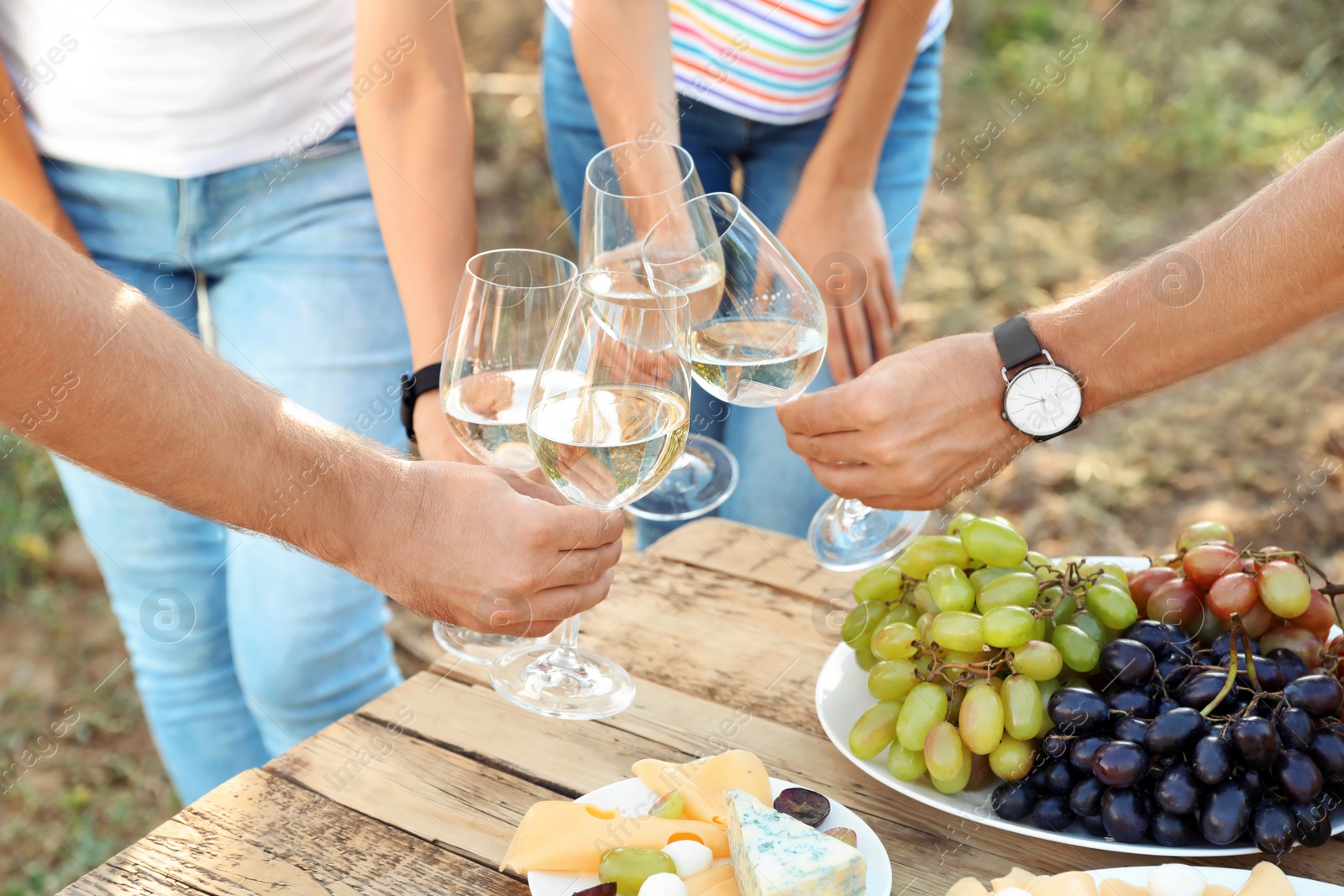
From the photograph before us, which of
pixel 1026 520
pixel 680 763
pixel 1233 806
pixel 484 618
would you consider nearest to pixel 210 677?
pixel 484 618

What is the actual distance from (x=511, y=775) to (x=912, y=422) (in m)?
0.53

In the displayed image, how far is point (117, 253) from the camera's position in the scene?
1.60m

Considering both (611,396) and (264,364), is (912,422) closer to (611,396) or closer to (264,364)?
(611,396)

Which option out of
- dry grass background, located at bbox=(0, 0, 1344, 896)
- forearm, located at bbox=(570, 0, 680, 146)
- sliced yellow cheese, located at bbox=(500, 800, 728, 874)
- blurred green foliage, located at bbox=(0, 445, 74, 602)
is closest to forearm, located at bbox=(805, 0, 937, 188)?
forearm, located at bbox=(570, 0, 680, 146)

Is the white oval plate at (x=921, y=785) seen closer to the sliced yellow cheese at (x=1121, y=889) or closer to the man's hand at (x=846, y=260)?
the sliced yellow cheese at (x=1121, y=889)

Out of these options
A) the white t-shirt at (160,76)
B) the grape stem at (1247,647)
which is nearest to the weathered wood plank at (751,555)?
the grape stem at (1247,647)

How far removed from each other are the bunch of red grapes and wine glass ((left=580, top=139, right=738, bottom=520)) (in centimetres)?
46

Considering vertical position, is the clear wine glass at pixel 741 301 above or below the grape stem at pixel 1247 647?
above

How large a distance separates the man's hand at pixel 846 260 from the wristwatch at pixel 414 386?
1.94 ft

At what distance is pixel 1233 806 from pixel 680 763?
0.45m

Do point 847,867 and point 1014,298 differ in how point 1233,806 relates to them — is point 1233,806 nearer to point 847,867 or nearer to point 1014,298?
point 847,867

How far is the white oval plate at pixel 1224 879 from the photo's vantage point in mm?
781

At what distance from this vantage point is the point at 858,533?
1.39 m

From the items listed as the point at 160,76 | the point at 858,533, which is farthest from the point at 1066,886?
the point at 160,76
